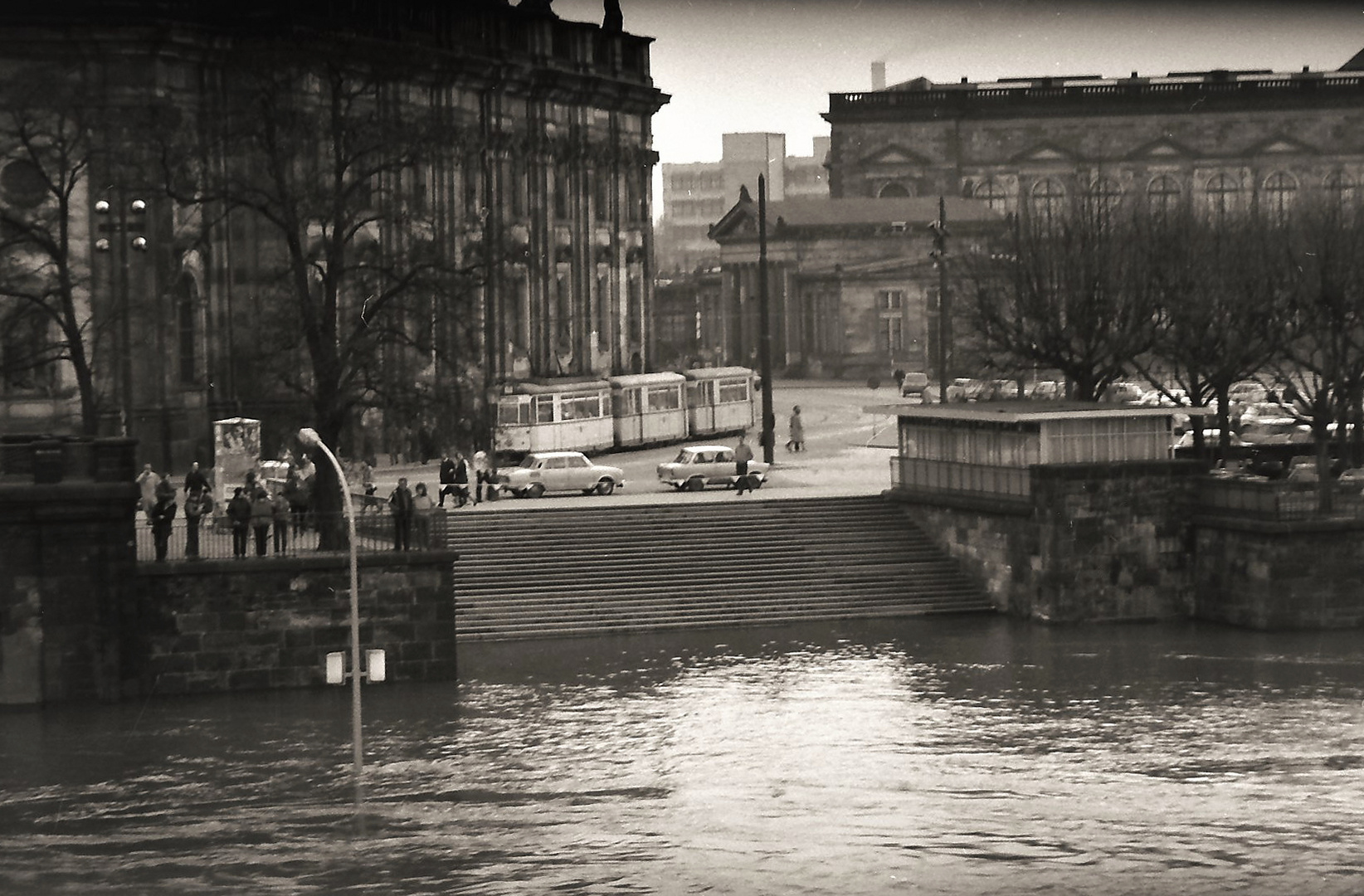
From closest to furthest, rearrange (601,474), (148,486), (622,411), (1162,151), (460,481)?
(460,481) → (148,486) → (601,474) → (622,411) → (1162,151)

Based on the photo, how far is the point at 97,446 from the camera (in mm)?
54750

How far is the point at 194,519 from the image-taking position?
56438 millimetres

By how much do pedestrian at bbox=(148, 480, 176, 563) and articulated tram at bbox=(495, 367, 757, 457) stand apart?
2663 cm

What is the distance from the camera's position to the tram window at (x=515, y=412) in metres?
87.5

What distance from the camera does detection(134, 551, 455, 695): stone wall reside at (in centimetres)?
5578

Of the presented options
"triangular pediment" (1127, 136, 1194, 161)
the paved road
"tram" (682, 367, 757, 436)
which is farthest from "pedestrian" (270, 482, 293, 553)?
"triangular pediment" (1127, 136, 1194, 161)

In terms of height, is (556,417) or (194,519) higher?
(556,417)

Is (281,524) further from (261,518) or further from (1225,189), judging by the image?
(1225,189)

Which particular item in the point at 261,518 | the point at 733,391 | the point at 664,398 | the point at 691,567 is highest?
the point at 733,391

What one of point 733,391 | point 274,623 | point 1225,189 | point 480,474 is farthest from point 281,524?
point 1225,189

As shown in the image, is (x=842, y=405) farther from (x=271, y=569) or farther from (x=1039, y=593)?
(x=271, y=569)

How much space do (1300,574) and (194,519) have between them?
25296mm

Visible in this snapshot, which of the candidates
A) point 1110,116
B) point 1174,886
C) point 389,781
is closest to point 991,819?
point 1174,886

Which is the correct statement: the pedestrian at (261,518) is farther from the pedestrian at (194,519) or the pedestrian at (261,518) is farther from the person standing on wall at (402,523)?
the person standing on wall at (402,523)
